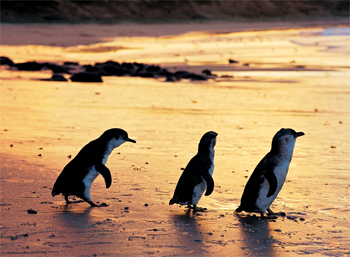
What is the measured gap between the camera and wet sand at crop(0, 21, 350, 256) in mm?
Result: 5340

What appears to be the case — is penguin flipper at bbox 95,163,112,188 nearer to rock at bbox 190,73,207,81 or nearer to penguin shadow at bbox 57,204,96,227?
penguin shadow at bbox 57,204,96,227

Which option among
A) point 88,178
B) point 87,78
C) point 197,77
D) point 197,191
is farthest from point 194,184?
point 197,77

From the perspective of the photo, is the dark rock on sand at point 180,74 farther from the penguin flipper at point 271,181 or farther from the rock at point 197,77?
the penguin flipper at point 271,181

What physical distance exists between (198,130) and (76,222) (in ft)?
16.4

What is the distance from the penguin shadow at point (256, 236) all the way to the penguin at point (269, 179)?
122 millimetres

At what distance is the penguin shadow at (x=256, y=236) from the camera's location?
5.16 m

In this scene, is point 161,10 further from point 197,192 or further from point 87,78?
point 197,192

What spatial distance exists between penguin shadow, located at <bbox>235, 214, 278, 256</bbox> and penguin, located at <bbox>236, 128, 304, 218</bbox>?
122 mm

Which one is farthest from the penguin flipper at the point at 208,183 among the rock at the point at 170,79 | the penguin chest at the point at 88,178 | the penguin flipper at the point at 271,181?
the rock at the point at 170,79

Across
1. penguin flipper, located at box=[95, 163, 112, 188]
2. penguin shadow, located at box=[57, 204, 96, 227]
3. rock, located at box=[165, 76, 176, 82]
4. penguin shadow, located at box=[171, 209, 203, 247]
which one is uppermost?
rock, located at box=[165, 76, 176, 82]

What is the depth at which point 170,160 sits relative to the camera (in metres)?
8.38

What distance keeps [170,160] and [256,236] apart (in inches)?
117

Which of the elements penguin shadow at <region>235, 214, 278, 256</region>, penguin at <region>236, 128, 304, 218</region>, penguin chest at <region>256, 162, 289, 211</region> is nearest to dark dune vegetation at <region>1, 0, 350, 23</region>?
penguin at <region>236, 128, 304, 218</region>

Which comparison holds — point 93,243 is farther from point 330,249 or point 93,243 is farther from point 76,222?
point 330,249
